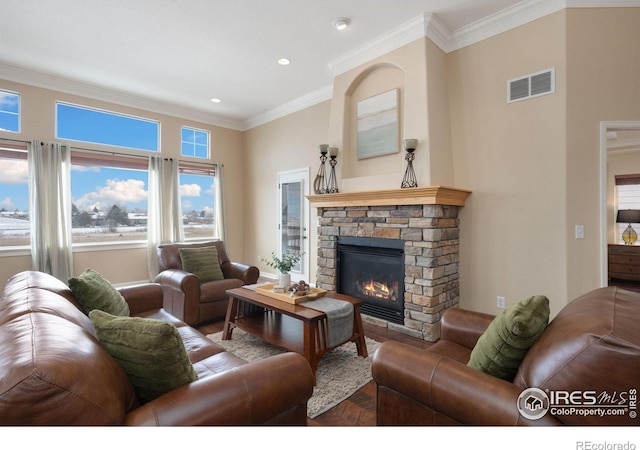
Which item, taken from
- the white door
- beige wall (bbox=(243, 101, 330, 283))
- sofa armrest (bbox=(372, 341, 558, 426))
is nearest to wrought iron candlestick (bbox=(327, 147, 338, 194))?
beige wall (bbox=(243, 101, 330, 283))

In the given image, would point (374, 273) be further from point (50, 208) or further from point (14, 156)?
point (14, 156)

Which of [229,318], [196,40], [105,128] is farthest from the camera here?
[105,128]

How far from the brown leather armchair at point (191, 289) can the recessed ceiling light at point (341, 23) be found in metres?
3.01

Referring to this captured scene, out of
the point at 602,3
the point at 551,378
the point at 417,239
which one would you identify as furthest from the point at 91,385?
the point at 602,3

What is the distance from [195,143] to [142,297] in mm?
4258

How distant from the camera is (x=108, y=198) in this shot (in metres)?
5.22

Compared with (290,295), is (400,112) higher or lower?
higher

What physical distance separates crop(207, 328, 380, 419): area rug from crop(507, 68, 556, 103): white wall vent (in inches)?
114

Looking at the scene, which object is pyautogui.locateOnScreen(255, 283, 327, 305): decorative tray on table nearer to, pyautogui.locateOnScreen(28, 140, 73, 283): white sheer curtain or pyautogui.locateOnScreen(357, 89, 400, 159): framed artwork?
pyautogui.locateOnScreen(357, 89, 400, 159): framed artwork

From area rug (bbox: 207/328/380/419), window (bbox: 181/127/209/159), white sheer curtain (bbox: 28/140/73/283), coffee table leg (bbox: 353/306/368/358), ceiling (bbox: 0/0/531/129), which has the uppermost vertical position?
ceiling (bbox: 0/0/531/129)

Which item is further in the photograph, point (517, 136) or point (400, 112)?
point (400, 112)

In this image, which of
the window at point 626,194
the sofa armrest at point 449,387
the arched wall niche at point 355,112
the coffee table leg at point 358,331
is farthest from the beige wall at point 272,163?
the window at point 626,194

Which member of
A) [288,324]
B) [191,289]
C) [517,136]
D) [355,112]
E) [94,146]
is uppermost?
[355,112]

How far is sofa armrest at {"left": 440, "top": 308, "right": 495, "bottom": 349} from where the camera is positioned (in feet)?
6.40
